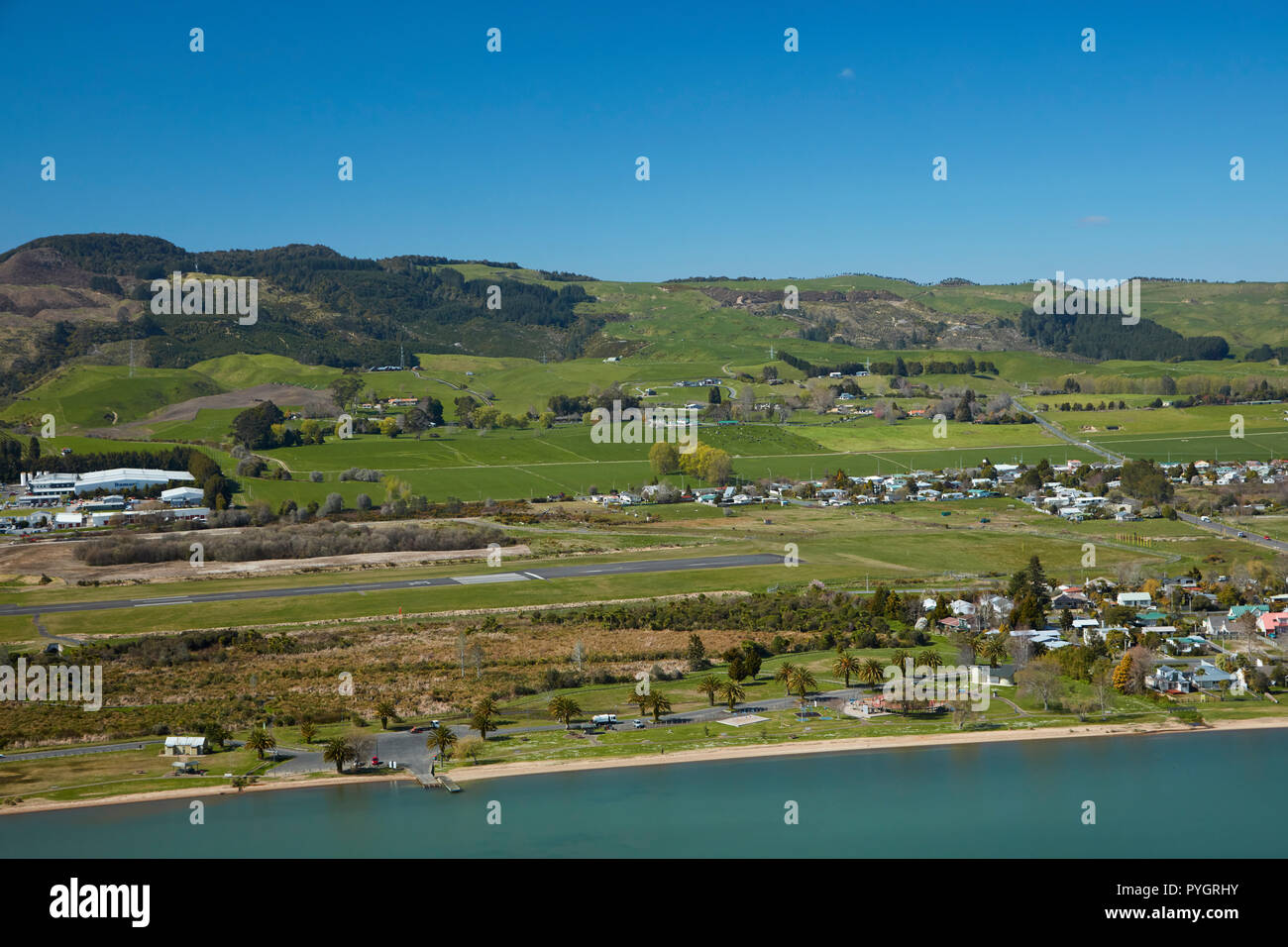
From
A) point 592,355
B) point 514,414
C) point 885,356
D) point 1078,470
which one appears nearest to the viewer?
point 1078,470

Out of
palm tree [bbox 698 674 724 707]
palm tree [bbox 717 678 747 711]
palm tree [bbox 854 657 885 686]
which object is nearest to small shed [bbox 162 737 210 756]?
palm tree [bbox 698 674 724 707]

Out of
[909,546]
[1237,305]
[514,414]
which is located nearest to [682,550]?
[909,546]

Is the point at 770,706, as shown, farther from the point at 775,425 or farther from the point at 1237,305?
the point at 1237,305

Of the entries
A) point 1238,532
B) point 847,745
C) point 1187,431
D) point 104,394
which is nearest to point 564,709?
point 847,745

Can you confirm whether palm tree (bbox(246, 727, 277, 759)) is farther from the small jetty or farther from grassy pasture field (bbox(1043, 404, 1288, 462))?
grassy pasture field (bbox(1043, 404, 1288, 462))

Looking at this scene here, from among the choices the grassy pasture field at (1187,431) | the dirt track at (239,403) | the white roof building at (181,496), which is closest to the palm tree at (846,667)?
the white roof building at (181,496)

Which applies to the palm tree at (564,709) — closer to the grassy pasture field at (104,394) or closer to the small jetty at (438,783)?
the small jetty at (438,783)
